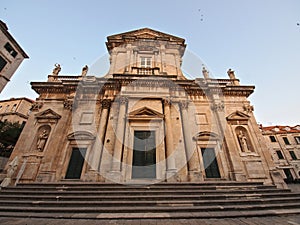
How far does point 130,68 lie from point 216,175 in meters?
12.8

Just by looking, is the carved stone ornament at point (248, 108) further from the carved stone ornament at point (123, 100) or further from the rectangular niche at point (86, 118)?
the rectangular niche at point (86, 118)

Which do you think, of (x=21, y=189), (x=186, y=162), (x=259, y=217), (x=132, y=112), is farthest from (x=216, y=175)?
(x=21, y=189)

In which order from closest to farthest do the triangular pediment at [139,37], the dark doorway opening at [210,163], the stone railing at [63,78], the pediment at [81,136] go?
the dark doorway opening at [210,163] < the pediment at [81,136] < the stone railing at [63,78] < the triangular pediment at [139,37]

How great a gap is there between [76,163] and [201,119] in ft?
35.4

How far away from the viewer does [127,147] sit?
1088 centimetres

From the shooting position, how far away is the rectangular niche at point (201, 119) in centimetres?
1291

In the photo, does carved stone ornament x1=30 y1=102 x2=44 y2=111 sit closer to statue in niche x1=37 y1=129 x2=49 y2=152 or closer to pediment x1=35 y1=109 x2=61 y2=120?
pediment x1=35 y1=109 x2=61 y2=120

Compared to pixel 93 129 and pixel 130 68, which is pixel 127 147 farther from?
pixel 130 68

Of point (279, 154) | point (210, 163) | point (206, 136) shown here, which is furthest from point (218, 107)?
point (279, 154)

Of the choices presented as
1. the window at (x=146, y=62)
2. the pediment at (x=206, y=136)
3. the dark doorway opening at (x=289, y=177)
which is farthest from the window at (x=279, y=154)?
the window at (x=146, y=62)

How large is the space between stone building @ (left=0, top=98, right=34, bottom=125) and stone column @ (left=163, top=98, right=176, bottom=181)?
33439mm

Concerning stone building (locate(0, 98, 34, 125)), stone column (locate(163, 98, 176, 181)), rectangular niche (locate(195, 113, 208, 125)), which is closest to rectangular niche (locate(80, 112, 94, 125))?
stone column (locate(163, 98, 176, 181))

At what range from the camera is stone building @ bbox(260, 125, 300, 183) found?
92.6 feet

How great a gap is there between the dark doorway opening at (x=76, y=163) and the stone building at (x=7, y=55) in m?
13.3
